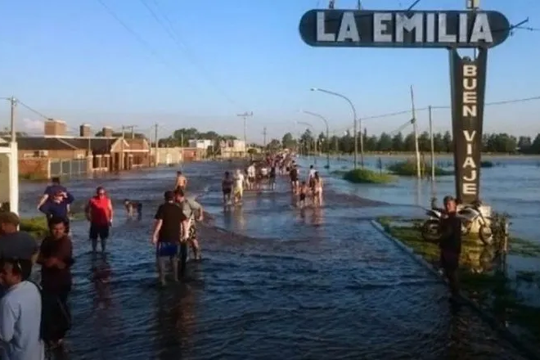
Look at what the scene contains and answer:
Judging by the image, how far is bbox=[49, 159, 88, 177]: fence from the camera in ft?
211

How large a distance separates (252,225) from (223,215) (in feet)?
12.3

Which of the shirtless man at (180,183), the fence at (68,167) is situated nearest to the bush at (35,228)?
the shirtless man at (180,183)

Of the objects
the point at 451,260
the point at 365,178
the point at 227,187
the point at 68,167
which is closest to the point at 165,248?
the point at 451,260

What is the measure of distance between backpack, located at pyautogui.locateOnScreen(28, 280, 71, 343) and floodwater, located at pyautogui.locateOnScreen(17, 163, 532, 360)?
95 cm

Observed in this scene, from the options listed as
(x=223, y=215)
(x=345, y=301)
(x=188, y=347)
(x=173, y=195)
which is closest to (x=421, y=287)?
(x=345, y=301)

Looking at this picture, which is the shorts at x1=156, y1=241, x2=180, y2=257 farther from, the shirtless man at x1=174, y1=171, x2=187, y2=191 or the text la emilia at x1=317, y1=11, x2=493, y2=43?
the text la emilia at x1=317, y1=11, x2=493, y2=43

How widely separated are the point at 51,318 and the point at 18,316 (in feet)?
4.65

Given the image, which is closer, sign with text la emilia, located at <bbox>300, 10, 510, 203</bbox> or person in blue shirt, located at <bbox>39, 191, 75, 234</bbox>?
person in blue shirt, located at <bbox>39, 191, 75, 234</bbox>

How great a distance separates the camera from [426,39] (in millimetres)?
18578

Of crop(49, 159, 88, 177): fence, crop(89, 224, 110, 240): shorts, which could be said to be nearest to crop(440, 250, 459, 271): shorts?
crop(89, 224, 110, 240): shorts

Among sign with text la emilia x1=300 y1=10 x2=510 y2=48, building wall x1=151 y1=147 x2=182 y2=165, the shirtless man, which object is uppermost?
sign with text la emilia x1=300 y1=10 x2=510 y2=48

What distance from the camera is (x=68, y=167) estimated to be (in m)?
68.3

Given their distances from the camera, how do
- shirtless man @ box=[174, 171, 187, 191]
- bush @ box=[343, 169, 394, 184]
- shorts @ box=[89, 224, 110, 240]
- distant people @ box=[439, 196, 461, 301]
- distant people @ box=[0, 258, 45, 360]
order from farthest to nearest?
bush @ box=[343, 169, 394, 184] < shorts @ box=[89, 224, 110, 240] < shirtless man @ box=[174, 171, 187, 191] < distant people @ box=[439, 196, 461, 301] < distant people @ box=[0, 258, 45, 360]

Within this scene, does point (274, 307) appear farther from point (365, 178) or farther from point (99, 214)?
point (365, 178)
